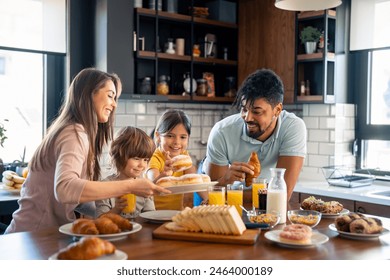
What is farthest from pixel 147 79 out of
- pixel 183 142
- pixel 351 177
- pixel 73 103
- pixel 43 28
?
pixel 73 103

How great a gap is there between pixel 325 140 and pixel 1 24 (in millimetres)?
2993

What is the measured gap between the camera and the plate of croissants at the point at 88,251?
1396 millimetres

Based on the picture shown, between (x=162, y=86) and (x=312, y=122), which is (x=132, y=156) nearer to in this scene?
(x=162, y=86)

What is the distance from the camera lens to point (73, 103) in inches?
84.9

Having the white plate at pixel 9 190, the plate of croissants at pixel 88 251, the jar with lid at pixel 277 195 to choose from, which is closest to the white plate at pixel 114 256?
the plate of croissants at pixel 88 251

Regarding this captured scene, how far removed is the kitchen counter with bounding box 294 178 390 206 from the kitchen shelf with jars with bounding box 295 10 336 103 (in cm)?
77

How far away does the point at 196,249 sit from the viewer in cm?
167

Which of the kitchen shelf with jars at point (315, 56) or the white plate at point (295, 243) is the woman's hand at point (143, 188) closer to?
the white plate at point (295, 243)

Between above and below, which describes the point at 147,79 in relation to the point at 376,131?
above

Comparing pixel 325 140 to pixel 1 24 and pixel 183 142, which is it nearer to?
pixel 183 142

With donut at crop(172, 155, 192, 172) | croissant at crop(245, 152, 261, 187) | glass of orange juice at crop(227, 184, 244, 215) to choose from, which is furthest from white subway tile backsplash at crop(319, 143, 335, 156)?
glass of orange juice at crop(227, 184, 244, 215)

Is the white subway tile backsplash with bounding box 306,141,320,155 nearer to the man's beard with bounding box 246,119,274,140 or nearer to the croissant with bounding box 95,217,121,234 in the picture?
the man's beard with bounding box 246,119,274,140

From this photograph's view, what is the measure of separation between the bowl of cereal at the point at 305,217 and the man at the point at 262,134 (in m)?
0.69

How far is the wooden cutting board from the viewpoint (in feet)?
5.65
